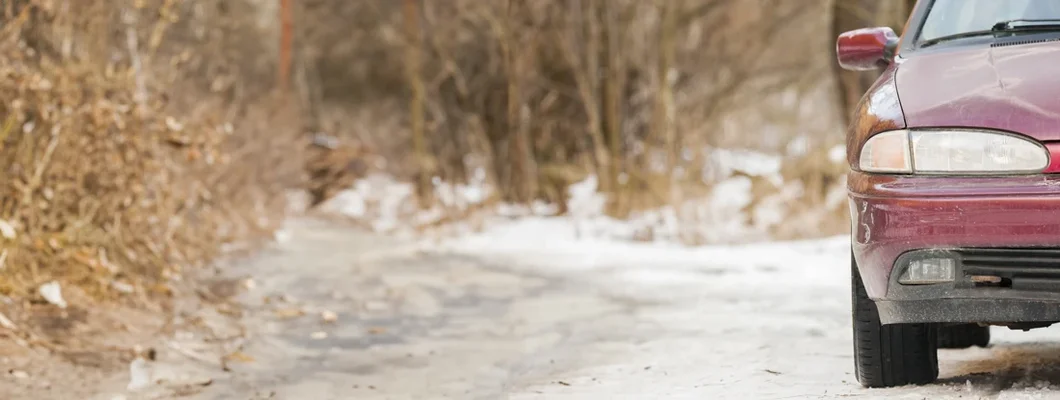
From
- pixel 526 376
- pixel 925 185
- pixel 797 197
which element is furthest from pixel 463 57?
pixel 925 185

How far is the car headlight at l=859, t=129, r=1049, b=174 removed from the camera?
4.32 meters

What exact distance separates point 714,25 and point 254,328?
1535cm

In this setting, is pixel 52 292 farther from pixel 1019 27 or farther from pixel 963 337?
pixel 1019 27

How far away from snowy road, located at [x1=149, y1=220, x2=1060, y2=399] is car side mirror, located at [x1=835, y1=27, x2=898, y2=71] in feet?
4.07

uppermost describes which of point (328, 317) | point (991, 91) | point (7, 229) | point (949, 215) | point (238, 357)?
point (991, 91)

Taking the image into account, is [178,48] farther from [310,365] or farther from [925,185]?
[925,185]

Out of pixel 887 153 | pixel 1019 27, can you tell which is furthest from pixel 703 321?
pixel 887 153

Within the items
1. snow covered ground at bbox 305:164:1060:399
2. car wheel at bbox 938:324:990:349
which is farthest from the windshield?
car wheel at bbox 938:324:990:349

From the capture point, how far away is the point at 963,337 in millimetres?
6355

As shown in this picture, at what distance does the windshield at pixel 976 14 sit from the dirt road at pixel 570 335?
1.27 m

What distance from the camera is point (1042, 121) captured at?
170 inches

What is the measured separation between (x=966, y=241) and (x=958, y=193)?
0.15 m

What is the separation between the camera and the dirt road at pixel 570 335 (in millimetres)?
5684

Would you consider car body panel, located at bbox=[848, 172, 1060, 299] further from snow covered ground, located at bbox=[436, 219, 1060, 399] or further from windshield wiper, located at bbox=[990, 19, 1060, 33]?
windshield wiper, located at bbox=[990, 19, 1060, 33]
